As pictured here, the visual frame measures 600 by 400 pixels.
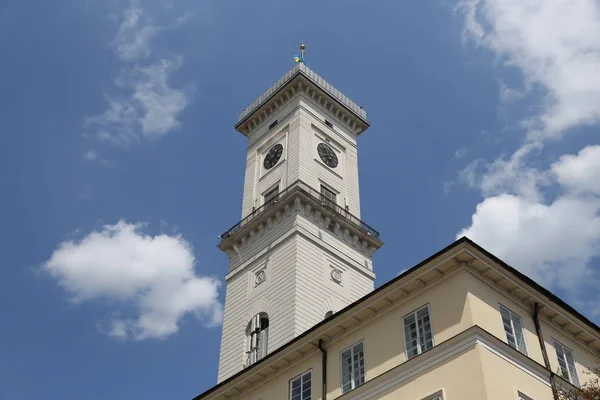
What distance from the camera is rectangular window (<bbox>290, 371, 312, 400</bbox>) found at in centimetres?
3484

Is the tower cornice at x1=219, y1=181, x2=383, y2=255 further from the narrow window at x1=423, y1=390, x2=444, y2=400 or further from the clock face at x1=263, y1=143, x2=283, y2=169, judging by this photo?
the narrow window at x1=423, y1=390, x2=444, y2=400

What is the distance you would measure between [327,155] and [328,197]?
541cm

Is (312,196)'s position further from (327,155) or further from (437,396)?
(437,396)

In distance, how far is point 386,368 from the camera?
105 feet

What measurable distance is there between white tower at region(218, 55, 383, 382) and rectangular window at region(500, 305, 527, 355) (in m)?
23.6

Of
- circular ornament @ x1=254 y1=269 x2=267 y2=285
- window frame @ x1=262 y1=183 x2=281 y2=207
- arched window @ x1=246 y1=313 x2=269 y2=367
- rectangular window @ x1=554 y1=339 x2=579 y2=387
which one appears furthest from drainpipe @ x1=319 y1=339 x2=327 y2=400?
window frame @ x1=262 y1=183 x2=281 y2=207

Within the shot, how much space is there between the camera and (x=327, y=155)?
7156 cm

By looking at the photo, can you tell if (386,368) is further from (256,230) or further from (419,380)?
(256,230)

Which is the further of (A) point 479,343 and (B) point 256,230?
(B) point 256,230

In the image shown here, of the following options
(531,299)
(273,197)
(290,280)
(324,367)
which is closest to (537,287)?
(531,299)

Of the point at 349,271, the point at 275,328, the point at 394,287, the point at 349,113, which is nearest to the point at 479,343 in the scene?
the point at 394,287

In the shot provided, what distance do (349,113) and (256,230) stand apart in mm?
18361

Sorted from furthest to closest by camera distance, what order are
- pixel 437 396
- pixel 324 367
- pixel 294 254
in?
pixel 294 254 → pixel 324 367 → pixel 437 396

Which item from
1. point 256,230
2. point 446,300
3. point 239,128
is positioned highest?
point 239,128
